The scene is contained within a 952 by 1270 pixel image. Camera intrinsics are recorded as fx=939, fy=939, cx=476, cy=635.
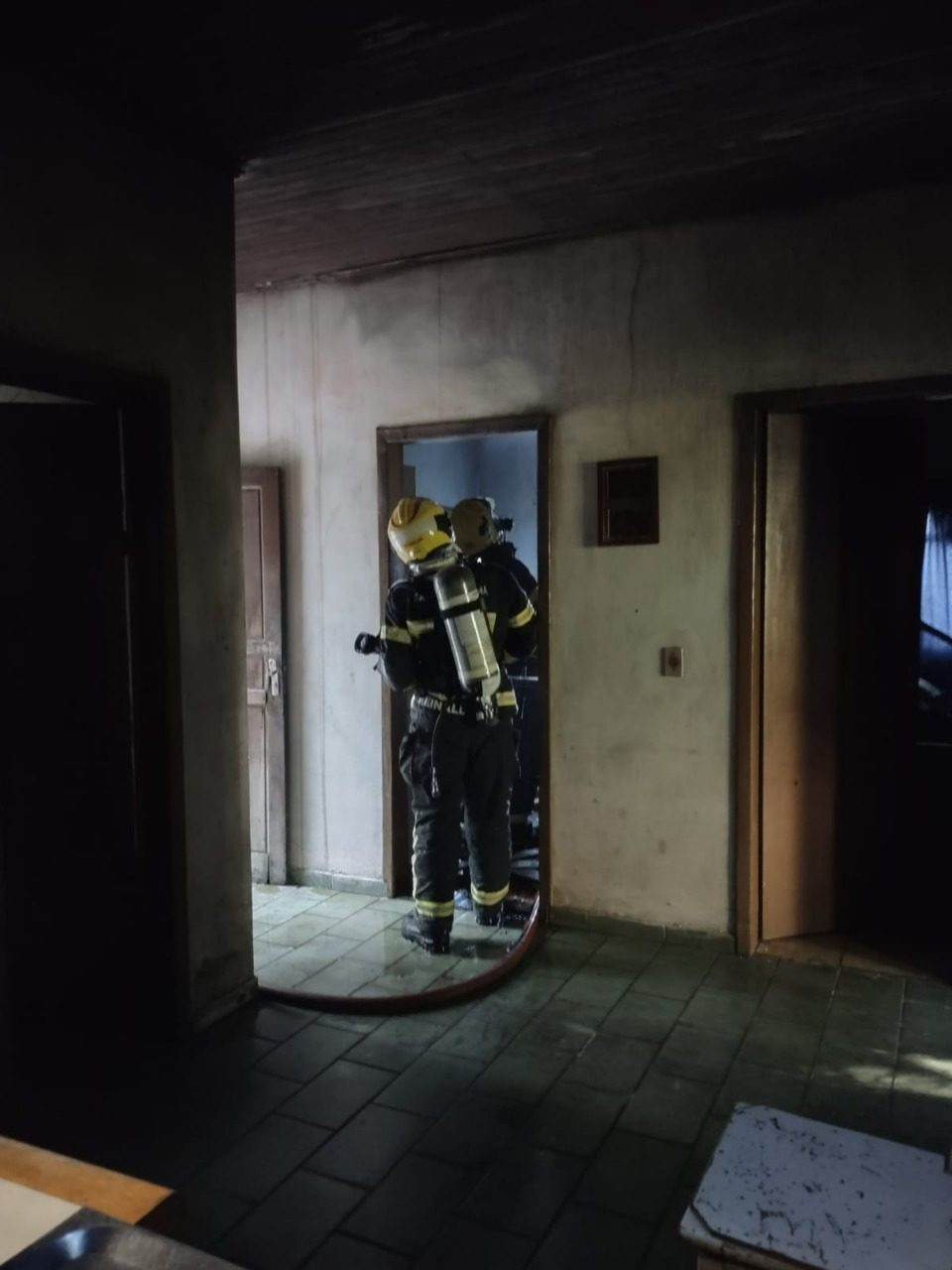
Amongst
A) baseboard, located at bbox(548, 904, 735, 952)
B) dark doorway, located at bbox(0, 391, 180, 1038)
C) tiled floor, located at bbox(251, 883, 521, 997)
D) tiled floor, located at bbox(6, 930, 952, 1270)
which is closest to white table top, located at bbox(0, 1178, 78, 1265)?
tiled floor, located at bbox(6, 930, 952, 1270)

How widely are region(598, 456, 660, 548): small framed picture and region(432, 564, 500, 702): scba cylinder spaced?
2.22ft

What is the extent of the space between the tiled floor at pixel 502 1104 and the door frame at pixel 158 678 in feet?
1.23

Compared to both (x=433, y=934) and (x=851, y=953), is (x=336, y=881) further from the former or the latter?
(x=851, y=953)

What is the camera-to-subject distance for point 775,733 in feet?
12.8

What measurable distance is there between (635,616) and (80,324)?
2.34 m

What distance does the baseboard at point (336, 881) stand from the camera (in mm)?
4602

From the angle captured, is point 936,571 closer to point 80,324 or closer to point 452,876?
point 452,876

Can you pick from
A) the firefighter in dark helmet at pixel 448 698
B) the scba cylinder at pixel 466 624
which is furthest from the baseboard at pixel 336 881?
the scba cylinder at pixel 466 624

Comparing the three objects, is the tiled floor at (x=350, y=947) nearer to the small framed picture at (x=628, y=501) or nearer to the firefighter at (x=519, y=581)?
the firefighter at (x=519, y=581)

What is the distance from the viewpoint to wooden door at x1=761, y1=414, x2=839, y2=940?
12.6ft

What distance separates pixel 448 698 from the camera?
3865 millimetres

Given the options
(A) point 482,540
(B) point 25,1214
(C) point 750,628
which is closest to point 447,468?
(A) point 482,540

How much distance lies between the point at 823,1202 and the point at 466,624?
250cm

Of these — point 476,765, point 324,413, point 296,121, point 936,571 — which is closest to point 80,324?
point 296,121
